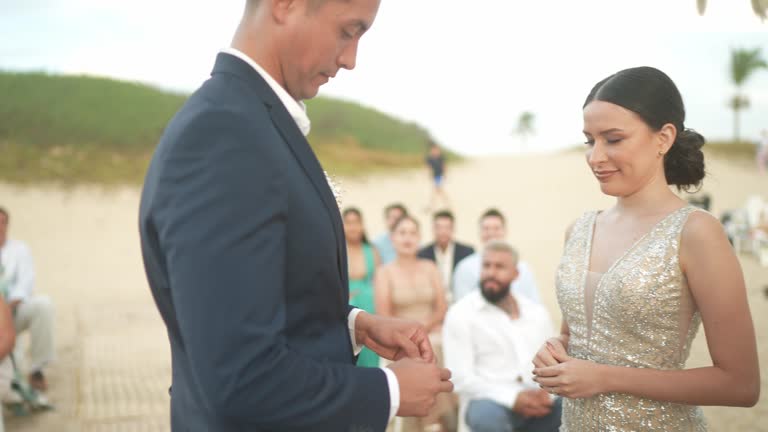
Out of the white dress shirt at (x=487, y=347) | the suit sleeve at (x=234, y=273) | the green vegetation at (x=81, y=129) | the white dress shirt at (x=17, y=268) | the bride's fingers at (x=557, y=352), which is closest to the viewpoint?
the suit sleeve at (x=234, y=273)

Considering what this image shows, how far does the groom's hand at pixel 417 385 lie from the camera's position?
4.26ft

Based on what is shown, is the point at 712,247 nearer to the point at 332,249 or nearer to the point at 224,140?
the point at 332,249

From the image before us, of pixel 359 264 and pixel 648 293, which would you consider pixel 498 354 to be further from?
pixel 648 293

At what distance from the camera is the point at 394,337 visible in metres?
1.61

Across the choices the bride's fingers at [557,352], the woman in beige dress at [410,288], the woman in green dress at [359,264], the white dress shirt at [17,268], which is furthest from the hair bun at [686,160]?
the white dress shirt at [17,268]

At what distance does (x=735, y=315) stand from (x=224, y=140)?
1497 mm

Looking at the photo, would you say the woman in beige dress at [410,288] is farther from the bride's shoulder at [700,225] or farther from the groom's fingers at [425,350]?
the groom's fingers at [425,350]

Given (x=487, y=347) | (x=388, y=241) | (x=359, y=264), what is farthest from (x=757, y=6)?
(x=388, y=241)

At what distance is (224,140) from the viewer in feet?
3.76

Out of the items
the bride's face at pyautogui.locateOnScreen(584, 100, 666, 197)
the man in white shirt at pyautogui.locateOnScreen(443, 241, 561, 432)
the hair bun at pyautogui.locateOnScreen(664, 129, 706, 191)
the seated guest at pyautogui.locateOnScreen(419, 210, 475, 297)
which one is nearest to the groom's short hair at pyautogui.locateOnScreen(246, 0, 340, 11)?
the bride's face at pyautogui.locateOnScreen(584, 100, 666, 197)

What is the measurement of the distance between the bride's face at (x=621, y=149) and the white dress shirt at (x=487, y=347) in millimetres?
2594

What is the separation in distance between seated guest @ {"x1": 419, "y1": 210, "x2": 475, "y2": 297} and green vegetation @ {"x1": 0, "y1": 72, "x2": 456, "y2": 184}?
18468mm

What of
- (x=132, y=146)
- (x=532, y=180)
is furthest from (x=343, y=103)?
(x=132, y=146)

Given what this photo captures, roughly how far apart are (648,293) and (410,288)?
13.6ft
